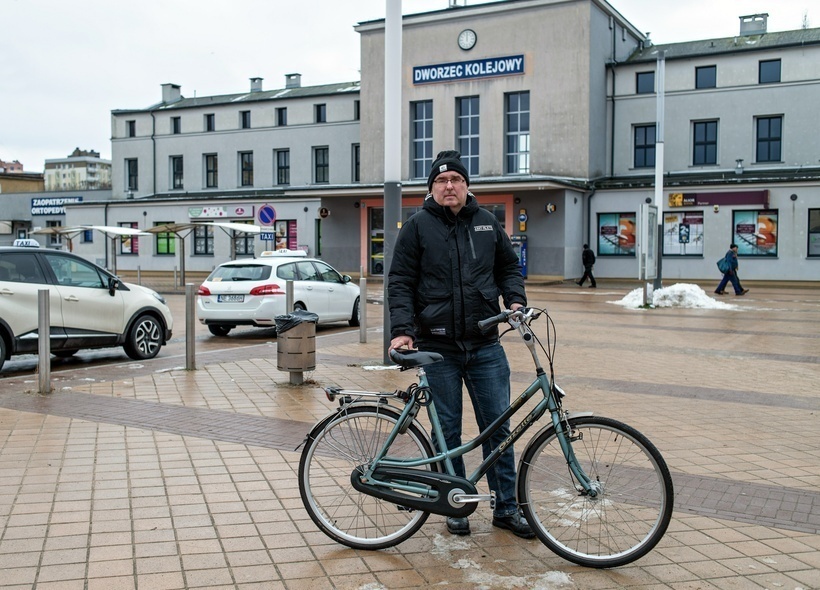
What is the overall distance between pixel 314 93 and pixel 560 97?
1661 cm

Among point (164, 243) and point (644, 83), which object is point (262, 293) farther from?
point (164, 243)

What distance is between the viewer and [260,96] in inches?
1989

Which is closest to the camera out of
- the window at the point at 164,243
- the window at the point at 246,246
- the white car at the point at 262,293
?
the white car at the point at 262,293

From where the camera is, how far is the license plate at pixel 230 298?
15406 millimetres

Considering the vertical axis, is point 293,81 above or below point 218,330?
above

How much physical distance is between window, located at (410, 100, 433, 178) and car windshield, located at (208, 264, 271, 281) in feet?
80.7

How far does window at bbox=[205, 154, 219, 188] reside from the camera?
51062mm

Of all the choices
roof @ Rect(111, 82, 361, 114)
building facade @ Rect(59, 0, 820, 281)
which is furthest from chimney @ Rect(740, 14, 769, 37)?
roof @ Rect(111, 82, 361, 114)

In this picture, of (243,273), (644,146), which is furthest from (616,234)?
(243,273)

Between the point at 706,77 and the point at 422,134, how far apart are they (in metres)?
12.9

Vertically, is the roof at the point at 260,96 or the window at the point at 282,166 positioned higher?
the roof at the point at 260,96

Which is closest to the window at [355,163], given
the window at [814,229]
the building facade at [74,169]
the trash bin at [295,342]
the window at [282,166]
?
the window at [282,166]

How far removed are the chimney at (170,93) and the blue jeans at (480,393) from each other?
5658cm

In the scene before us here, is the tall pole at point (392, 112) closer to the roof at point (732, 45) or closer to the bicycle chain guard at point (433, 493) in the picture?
the bicycle chain guard at point (433, 493)
